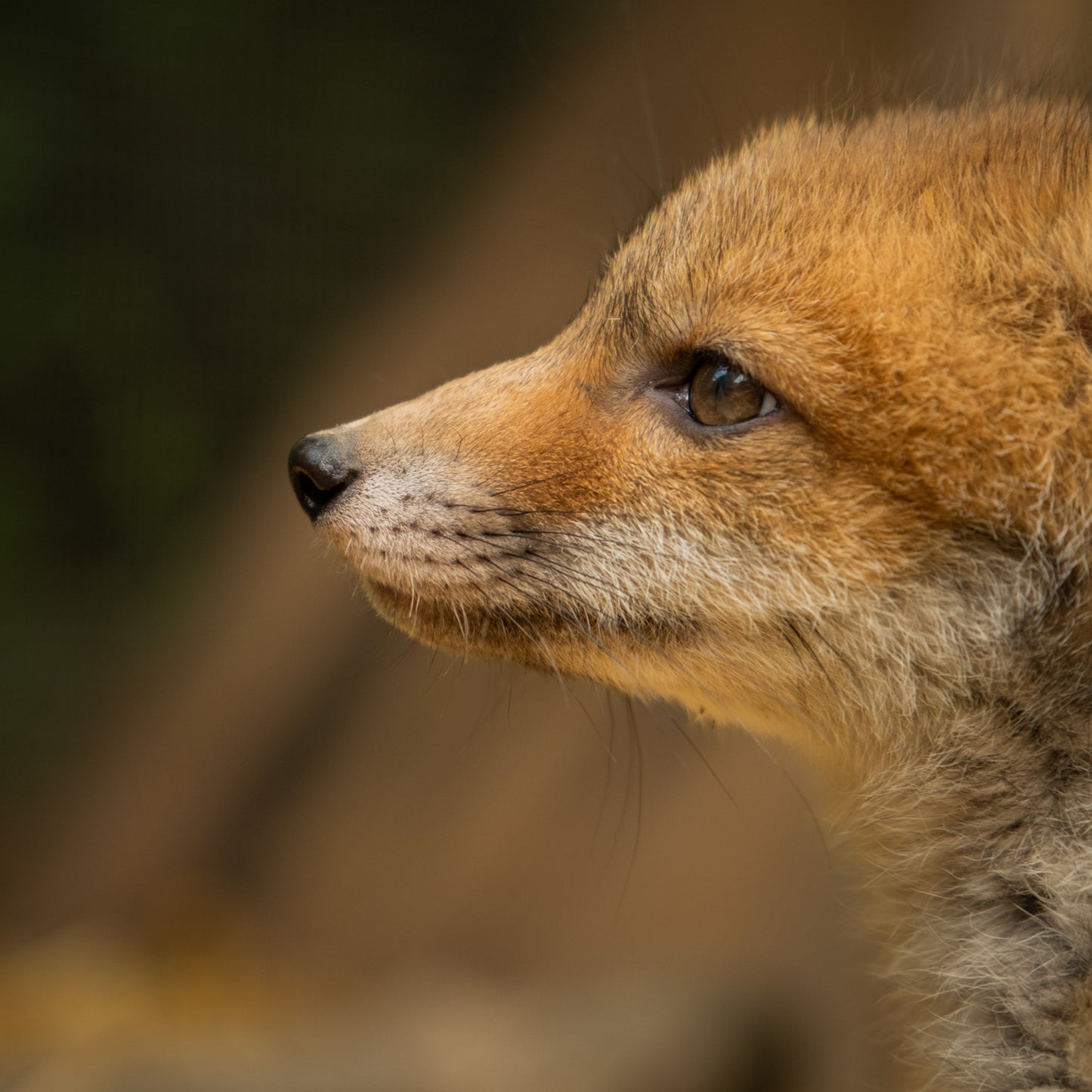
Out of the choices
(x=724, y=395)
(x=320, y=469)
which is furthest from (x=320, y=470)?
(x=724, y=395)

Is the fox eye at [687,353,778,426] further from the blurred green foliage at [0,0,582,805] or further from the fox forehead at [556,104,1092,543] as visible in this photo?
the blurred green foliage at [0,0,582,805]

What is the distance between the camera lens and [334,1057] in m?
3.32

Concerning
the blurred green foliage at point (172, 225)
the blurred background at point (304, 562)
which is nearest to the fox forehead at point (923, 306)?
the blurred background at point (304, 562)

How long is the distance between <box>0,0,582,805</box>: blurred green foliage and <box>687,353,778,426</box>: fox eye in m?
2.79

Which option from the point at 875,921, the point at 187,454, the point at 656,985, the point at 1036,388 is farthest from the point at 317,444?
the point at 187,454

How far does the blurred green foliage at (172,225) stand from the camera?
424 cm

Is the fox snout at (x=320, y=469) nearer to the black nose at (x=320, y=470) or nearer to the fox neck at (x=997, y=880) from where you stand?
the black nose at (x=320, y=470)

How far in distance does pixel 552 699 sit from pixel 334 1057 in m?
1.40

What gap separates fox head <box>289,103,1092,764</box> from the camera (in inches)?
66.4

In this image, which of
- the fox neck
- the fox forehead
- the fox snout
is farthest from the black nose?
the fox neck

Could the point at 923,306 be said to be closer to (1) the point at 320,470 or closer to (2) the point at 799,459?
(2) the point at 799,459

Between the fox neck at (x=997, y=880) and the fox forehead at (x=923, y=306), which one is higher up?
the fox forehead at (x=923, y=306)

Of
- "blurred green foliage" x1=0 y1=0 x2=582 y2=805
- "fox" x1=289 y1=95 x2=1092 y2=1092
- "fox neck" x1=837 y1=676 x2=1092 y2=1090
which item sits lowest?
"fox neck" x1=837 y1=676 x2=1092 y2=1090

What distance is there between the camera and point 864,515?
1.75 metres
